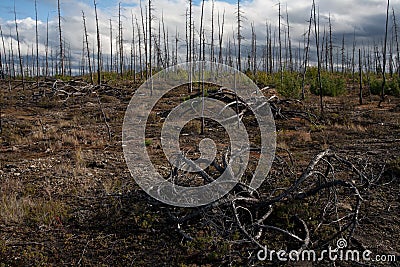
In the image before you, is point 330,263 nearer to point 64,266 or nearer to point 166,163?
point 64,266

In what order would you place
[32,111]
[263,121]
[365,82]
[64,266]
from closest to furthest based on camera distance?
[64,266], [263,121], [32,111], [365,82]

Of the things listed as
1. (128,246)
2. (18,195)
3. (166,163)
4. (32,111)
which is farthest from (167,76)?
(128,246)

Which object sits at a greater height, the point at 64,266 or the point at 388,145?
the point at 388,145

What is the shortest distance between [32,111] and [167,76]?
49.8 feet

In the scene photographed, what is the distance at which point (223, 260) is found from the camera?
4.25 m

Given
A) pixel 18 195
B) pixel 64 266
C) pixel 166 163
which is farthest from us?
pixel 166 163

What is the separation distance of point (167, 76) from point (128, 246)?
28.7 meters

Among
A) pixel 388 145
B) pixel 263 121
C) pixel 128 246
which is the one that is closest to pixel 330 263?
pixel 128 246

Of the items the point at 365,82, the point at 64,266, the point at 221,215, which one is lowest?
the point at 64,266

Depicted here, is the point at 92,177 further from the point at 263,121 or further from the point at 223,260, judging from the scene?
the point at 263,121

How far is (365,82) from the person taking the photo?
99.6 ft

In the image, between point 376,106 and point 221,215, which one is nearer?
point 221,215

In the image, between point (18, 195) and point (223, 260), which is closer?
point (223, 260)

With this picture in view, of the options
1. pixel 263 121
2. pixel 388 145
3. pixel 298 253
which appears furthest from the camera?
pixel 263 121
